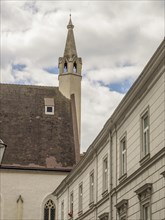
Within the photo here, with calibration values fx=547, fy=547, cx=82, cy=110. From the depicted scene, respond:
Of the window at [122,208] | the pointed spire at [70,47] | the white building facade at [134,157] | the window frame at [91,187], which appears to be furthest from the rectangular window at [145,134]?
the pointed spire at [70,47]

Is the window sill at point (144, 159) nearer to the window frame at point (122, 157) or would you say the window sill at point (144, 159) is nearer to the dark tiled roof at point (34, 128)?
the window frame at point (122, 157)

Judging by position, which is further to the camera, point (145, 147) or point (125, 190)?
point (125, 190)

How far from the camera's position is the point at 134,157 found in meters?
20.3

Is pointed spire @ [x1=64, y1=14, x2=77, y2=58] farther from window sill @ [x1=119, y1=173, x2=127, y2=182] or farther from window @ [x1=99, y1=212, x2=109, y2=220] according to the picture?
window sill @ [x1=119, y1=173, x2=127, y2=182]

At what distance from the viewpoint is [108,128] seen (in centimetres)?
2477

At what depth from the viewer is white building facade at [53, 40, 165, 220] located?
56.7 ft

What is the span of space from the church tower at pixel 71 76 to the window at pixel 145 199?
33.0 meters

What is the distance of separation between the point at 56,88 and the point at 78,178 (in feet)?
72.2

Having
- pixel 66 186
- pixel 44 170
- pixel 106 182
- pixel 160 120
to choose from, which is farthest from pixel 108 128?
pixel 44 170

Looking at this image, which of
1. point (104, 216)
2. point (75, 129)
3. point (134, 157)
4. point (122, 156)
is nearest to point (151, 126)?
point (134, 157)

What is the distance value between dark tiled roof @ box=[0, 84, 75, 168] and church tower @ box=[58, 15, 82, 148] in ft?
2.53

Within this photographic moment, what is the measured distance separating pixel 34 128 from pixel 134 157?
31022mm

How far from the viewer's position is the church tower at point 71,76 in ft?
174

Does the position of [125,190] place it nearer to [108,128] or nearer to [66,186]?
[108,128]
